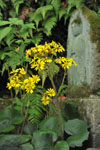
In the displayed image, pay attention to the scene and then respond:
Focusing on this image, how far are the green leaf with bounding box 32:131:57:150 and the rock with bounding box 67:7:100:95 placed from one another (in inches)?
30.6

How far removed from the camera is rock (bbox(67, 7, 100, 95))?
2439mm

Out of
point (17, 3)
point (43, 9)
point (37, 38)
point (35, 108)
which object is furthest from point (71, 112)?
point (17, 3)

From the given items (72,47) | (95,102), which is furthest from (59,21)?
(95,102)

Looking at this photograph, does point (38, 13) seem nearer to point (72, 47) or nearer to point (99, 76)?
point (72, 47)

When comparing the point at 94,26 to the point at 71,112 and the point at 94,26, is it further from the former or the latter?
the point at 71,112

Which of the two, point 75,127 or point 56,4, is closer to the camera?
point 75,127

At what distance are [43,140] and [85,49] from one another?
1.10m

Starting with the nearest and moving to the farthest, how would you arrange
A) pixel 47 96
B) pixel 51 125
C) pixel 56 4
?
pixel 47 96, pixel 51 125, pixel 56 4

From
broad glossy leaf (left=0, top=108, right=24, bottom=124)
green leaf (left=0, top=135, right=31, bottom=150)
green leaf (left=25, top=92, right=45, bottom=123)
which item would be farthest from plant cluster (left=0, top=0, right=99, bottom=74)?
green leaf (left=0, top=135, right=31, bottom=150)

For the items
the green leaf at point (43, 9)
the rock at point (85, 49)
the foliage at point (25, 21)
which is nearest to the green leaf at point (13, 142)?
the rock at point (85, 49)

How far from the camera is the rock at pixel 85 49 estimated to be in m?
2.44

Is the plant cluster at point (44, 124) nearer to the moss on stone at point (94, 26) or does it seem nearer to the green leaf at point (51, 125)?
the green leaf at point (51, 125)

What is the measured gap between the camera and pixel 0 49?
167 inches

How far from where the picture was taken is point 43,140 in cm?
185
